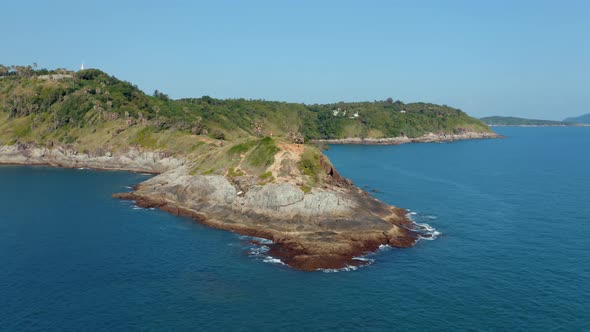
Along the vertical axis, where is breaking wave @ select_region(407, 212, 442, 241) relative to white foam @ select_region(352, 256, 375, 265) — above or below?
above

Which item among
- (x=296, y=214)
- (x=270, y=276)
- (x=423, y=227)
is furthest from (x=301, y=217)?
(x=423, y=227)

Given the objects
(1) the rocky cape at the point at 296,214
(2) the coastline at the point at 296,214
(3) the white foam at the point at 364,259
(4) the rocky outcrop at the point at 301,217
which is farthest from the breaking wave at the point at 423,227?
(3) the white foam at the point at 364,259

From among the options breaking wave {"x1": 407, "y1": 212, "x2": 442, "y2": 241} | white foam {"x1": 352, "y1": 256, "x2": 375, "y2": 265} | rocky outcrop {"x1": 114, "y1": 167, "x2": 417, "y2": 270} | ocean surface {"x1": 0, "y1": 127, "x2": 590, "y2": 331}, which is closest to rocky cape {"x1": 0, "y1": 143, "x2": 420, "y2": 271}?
rocky outcrop {"x1": 114, "y1": 167, "x2": 417, "y2": 270}

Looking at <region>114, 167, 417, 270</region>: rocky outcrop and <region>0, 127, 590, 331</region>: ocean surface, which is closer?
<region>0, 127, 590, 331</region>: ocean surface

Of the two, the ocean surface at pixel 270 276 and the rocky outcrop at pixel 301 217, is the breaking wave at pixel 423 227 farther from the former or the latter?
the rocky outcrop at pixel 301 217

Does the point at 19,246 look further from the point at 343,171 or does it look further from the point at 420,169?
the point at 420,169

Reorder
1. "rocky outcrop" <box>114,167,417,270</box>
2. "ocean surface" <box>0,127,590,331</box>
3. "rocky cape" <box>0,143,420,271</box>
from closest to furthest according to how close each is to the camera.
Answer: "ocean surface" <box>0,127,590,331</box> → "rocky outcrop" <box>114,167,417,270</box> → "rocky cape" <box>0,143,420,271</box>

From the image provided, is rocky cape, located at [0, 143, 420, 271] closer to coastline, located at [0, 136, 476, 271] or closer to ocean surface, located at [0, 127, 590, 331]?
coastline, located at [0, 136, 476, 271]
